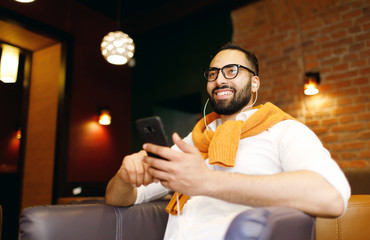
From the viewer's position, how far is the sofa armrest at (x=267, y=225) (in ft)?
2.41

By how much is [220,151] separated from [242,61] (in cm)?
62

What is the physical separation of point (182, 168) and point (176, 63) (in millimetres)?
3961

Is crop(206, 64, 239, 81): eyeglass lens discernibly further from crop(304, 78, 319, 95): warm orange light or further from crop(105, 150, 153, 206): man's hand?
crop(304, 78, 319, 95): warm orange light

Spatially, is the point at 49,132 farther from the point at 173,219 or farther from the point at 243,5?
the point at 173,219

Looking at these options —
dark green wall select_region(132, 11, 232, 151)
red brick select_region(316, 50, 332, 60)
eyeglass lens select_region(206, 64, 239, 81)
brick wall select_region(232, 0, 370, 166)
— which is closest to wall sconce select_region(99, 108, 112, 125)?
dark green wall select_region(132, 11, 232, 151)

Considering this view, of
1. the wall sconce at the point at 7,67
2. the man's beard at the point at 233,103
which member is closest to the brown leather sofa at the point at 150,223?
the man's beard at the point at 233,103

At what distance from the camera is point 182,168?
876 millimetres

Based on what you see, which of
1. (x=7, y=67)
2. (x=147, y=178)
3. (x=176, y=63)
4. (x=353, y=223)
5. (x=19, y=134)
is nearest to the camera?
(x=147, y=178)

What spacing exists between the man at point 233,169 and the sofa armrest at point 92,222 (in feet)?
0.18

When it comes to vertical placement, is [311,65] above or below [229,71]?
above

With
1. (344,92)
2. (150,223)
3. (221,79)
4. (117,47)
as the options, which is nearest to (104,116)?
(117,47)

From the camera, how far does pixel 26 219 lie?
41.0 inches

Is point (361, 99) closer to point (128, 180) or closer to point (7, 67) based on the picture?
point (128, 180)

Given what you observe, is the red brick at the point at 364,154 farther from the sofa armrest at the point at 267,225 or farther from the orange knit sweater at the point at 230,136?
the sofa armrest at the point at 267,225
